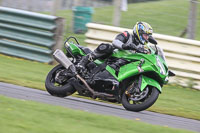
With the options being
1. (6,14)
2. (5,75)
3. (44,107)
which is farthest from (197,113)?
(6,14)

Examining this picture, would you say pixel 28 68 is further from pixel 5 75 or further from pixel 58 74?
pixel 58 74

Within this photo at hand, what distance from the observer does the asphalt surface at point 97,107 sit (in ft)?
23.1

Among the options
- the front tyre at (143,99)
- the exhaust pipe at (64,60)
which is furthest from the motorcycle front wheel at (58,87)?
the front tyre at (143,99)

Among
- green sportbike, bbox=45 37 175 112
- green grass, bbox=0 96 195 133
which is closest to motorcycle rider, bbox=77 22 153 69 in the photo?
green sportbike, bbox=45 37 175 112

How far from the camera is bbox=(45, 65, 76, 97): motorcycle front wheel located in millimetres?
8055

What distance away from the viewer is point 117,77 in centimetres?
775

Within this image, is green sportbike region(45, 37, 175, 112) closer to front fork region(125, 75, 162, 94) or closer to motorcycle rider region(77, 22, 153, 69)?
front fork region(125, 75, 162, 94)

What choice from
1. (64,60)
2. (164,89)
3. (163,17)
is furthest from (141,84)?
(163,17)

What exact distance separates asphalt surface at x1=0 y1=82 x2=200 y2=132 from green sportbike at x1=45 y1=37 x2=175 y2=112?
15 cm

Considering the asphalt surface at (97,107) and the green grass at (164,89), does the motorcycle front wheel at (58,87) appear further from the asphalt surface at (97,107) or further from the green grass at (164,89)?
the green grass at (164,89)

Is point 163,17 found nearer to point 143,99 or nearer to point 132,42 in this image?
point 132,42

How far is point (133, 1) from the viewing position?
12.8 metres

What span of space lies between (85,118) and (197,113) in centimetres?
285

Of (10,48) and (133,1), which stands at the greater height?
(133,1)
